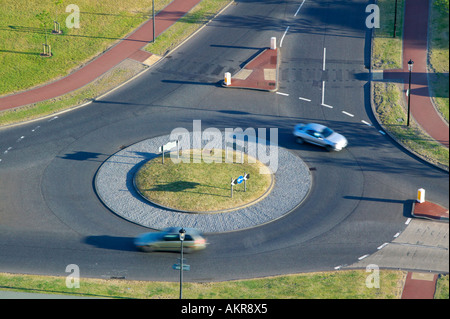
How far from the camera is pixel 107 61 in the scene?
2886 inches

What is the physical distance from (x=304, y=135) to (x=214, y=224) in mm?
12744

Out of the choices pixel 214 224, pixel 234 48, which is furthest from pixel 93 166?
pixel 234 48

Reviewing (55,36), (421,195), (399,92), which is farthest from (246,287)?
(55,36)

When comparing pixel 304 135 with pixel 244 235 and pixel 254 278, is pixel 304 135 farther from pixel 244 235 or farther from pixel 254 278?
pixel 254 278

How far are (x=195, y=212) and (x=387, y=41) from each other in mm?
32304

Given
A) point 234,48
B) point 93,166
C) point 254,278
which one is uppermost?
point 234,48

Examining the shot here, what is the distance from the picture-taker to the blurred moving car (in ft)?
161

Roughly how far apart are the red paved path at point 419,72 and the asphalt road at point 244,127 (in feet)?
11.3

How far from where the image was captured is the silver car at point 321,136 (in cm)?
5956

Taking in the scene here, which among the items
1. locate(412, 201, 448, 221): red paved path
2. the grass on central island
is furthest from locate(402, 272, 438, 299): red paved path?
the grass on central island

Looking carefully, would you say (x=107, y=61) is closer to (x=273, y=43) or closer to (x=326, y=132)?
(x=273, y=43)

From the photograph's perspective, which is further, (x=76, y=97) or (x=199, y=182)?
(x=76, y=97)
